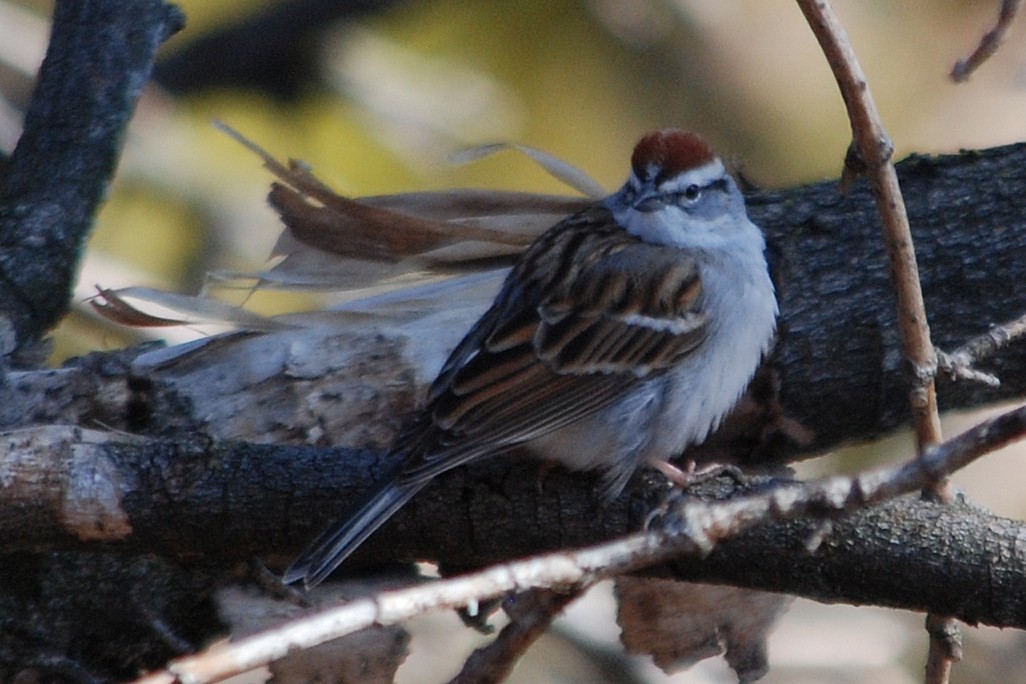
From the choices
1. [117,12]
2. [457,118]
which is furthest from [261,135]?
[117,12]

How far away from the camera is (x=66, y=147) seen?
9.29 feet

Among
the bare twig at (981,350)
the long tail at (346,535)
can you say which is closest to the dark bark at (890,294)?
the bare twig at (981,350)

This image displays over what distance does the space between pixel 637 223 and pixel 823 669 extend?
4.38 feet

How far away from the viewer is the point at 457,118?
14.7ft

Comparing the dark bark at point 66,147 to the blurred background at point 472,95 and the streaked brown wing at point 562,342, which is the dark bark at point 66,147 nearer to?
the streaked brown wing at point 562,342

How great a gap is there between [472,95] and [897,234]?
2.79 meters

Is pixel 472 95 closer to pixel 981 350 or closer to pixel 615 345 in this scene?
pixel 615 345

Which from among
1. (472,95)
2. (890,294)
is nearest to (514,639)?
(890,294)

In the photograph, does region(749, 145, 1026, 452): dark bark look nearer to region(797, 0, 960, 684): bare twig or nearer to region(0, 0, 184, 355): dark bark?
region(797, 0, 960, 684): bare twig

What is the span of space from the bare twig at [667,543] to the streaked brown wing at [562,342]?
708mm

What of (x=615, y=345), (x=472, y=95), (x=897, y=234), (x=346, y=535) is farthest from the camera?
(x=472, y=95)

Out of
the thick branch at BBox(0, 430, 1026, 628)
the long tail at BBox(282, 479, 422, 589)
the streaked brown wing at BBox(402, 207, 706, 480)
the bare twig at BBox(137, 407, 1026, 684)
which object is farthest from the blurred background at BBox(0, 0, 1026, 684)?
the bare twig at BBox(137, 407, 1026, 684)

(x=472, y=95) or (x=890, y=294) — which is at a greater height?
(x=472, y=95)

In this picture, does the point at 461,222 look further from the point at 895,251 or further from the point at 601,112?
→ the point at 601,112
